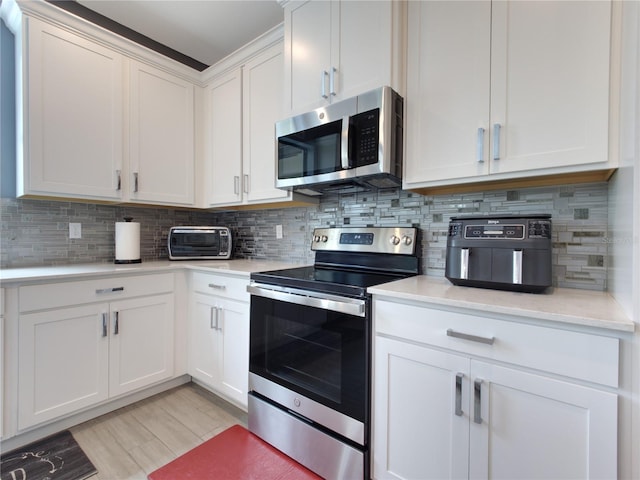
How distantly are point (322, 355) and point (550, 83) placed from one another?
1.40m

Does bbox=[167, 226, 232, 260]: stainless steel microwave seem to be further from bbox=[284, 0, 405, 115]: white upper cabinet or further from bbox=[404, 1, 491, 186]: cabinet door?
bbox=[404, 1, 491, 186]: cabinet door

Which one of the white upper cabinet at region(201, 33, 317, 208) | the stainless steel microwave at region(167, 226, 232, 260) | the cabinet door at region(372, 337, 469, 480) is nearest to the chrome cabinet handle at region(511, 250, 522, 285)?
the cabinet door at region(372, 337, 469, 480)

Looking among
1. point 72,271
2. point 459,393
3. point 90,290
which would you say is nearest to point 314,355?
point 459,393

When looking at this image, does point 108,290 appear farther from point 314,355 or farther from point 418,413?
point 418,413

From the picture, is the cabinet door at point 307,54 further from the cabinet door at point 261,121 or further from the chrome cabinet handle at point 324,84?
the cabinet door at point 261,121

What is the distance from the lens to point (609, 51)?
3.18 feet

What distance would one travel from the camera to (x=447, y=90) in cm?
128

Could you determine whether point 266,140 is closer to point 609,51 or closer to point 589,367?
point 609,51

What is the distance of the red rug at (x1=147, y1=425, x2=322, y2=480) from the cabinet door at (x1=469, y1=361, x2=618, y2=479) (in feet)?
2.73

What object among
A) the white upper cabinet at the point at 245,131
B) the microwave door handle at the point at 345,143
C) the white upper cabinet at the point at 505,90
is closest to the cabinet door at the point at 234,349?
the white upper cabinet at the point at 245,131

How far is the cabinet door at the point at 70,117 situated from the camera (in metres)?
1.72

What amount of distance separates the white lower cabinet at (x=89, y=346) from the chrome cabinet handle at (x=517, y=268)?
2.05 metres

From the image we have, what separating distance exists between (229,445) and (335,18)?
2.35 metres

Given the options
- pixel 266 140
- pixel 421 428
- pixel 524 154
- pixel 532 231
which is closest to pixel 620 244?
pixel 532 231
